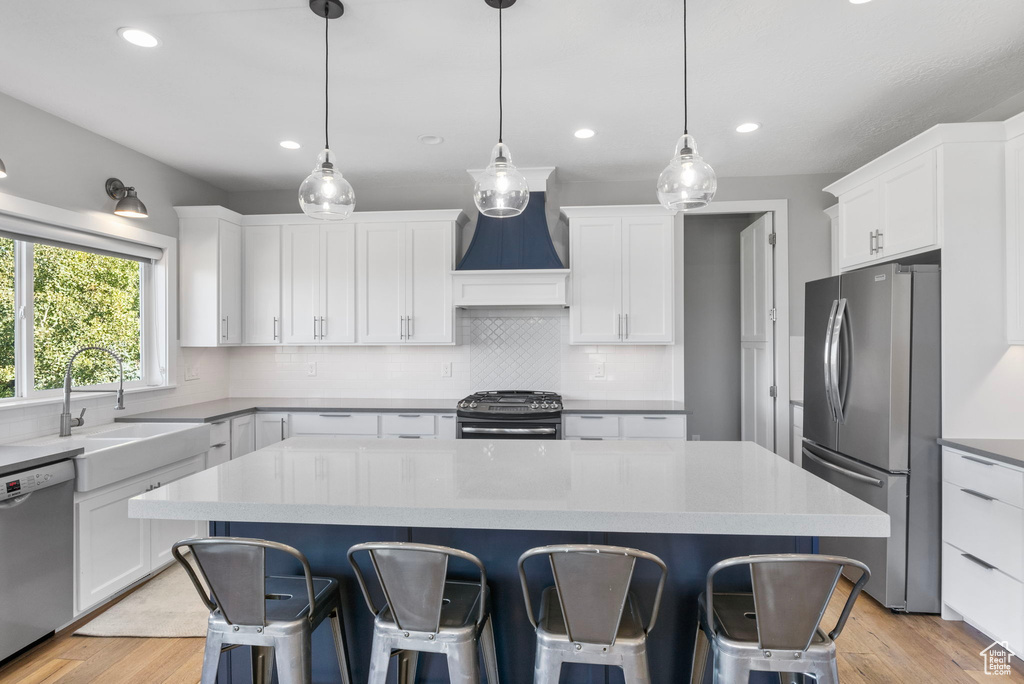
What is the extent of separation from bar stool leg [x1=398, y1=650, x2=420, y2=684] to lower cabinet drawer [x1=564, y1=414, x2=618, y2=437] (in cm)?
225

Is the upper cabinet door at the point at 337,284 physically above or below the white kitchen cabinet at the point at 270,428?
above

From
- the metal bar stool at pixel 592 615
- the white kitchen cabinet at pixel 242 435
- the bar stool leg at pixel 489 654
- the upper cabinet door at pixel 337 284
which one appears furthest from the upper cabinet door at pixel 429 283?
the metal bar stool at pixel 592 615

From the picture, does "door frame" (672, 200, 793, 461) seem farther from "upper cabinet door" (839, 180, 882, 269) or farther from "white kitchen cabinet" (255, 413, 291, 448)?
"white kitchen cabinet" (255, 413, 291, 448)

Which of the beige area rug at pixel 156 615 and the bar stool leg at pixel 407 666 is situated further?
the beige area rug at pixel 156 615

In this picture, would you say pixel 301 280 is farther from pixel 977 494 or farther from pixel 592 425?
pixel 977 494

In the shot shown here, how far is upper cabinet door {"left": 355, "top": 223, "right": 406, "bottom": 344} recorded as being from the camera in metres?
4.20

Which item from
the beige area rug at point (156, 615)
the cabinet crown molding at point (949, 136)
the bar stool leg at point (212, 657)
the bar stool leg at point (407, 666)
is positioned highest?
the cabinet crown molding at point (949, 136)

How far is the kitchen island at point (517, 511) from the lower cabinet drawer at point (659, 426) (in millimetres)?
1598

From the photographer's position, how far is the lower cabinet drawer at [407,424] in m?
3.92

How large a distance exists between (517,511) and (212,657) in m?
0.93

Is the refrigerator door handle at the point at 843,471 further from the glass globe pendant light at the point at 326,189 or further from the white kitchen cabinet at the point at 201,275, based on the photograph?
the white kitchen cabinet at the point at 201,275

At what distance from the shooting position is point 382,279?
4.22m

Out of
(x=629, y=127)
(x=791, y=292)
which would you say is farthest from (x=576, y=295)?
(x=791, y=292)

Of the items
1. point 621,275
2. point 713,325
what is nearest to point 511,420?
point 621,275
